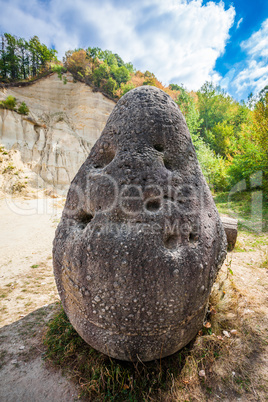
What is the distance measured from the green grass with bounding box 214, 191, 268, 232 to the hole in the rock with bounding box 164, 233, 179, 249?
578 cm

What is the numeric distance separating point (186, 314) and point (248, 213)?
803 cm

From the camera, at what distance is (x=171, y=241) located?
174 centimetres

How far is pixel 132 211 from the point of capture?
1.69 metres

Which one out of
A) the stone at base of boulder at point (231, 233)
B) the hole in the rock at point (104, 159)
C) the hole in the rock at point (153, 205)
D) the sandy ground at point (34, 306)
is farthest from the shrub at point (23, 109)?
the hole in the rock at point (153, 205)

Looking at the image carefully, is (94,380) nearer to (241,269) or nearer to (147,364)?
(147,364)

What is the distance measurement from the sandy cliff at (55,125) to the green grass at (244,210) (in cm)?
1093

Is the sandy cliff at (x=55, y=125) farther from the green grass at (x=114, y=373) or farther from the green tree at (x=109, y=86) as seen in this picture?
the green grass at (x=114, y=373)

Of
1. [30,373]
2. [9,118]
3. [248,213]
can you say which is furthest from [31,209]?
[248,213]

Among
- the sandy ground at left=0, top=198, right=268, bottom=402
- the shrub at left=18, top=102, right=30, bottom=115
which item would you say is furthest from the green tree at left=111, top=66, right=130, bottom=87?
the sandy ground at left=0, top=198, right=268, bottom=402

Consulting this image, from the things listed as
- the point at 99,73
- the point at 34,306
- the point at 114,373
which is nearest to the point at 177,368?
the point at 114,373

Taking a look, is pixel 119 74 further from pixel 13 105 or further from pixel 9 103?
pixel 9 103

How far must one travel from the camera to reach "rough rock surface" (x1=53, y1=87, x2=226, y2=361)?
1.58m

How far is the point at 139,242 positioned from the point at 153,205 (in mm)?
365

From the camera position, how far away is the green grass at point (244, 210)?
6805mm
